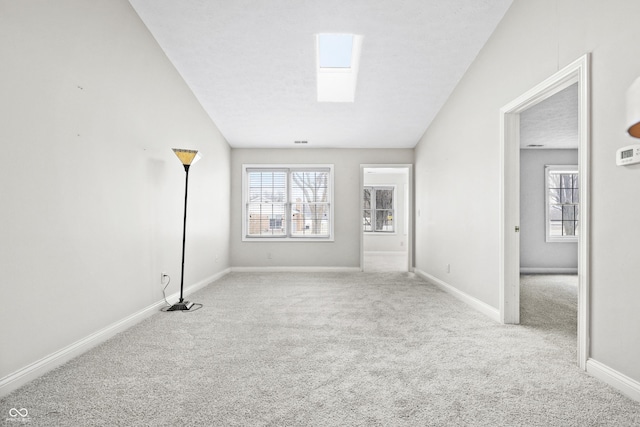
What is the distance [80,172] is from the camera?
2.42 meters

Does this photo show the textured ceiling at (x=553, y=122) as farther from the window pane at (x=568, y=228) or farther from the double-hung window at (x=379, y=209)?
the double-hung window at (x=379, y=209)

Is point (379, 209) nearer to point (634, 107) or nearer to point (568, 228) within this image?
point (568, 228)

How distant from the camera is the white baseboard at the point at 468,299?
326 cm

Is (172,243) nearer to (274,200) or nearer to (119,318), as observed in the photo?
(119,318)

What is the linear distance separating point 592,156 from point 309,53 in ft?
9.54

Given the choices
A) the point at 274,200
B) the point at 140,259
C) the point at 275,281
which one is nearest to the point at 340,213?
the point at 274,200

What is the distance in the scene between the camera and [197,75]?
4.10 meters

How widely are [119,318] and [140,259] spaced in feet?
1.88

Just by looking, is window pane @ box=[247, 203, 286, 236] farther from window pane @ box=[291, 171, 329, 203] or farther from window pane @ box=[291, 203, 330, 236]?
window pane @ box=[291, 171, 329, 203]

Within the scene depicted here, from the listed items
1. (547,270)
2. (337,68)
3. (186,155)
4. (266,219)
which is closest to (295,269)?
(266,219)

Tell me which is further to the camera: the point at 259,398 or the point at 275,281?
the point at 275,281

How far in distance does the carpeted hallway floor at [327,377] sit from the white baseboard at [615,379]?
1.9 inches

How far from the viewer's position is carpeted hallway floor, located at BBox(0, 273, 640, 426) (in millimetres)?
1611

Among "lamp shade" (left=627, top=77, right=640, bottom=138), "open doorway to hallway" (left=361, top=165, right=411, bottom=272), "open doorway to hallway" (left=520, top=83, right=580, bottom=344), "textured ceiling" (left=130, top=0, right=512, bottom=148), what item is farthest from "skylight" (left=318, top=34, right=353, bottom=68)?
"open doorway to hallway" (left=361, top=165, right=411, bottom=272)
